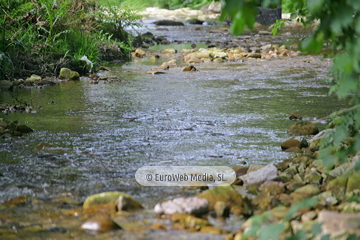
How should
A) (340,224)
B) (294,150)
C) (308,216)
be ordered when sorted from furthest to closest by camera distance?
(294,150) < (308,216) < (340,224)

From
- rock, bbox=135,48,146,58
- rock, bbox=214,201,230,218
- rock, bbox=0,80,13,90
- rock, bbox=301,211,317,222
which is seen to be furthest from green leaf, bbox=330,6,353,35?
rock, bbox=135,48,146,58

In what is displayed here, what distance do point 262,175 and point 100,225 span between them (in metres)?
0.97

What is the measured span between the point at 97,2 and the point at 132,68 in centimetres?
189

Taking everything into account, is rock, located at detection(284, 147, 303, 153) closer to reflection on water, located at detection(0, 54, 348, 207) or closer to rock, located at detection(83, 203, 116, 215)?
reflection on water, located at detection(0, 54, 348, 207)

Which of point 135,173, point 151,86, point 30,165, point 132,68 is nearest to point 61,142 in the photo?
point 30,165

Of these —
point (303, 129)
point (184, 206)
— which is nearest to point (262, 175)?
point (184, 206)

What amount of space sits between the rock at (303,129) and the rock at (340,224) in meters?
1.93

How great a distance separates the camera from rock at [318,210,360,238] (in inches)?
63.1

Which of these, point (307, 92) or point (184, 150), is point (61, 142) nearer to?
point (184, 150)

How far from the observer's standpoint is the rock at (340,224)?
5.25 feet

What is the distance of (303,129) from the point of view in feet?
11.9

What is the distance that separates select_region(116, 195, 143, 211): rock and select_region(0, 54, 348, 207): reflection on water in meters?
0.08

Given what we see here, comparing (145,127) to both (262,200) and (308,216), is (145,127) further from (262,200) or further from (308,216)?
(308,216)

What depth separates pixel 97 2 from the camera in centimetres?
888
